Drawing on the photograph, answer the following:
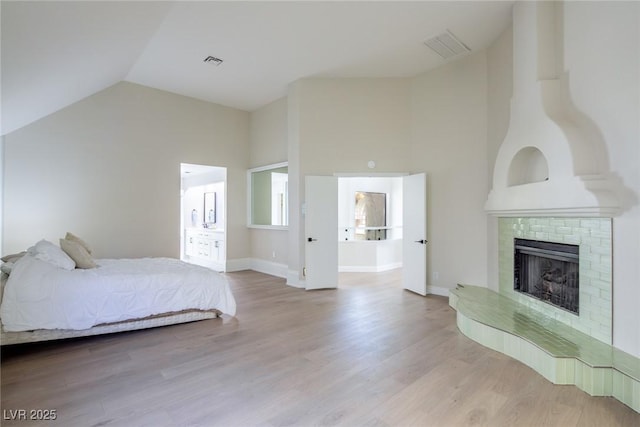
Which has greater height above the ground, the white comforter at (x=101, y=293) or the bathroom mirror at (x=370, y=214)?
the bathroom mirror at (x=370, y=214)

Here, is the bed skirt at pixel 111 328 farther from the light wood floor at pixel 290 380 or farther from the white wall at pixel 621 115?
the white wall at pixel 621 115

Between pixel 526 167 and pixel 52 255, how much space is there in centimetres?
530

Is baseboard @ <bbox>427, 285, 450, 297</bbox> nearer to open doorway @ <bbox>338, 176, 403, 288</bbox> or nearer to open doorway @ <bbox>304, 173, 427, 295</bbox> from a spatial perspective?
open doorway @ <bbox>304, 173, 427, 295</bbox>

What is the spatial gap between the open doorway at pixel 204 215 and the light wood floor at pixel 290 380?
3.89 metres

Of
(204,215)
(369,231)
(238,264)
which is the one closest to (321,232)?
(238,264)

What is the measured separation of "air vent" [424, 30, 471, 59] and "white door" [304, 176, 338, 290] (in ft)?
8.17

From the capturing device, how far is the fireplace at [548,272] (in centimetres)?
297

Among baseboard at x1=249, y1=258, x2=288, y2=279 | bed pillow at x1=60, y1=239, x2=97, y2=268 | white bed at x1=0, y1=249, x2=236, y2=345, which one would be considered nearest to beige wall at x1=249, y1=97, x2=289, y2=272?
baseboard at x1=249, y1=258, x2=288, y2=279

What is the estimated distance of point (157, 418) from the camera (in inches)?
76.3

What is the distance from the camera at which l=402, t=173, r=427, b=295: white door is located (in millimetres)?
4910

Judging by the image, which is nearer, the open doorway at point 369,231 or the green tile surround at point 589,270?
the green tile surround at point 589,270

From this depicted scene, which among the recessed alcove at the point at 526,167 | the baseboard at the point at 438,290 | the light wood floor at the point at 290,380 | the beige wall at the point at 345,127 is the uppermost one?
the beige wall at the point at 345,127

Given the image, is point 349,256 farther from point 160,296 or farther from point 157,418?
point 157,418

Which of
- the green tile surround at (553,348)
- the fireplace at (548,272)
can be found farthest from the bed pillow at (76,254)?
the fireplace at (548,272)
